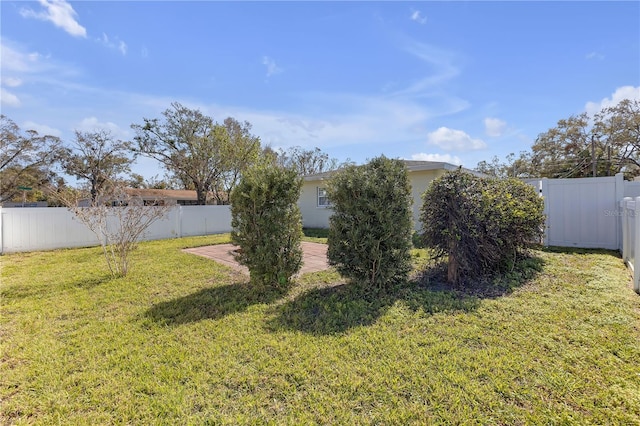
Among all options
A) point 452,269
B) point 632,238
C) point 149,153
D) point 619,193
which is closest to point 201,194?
A: point 149,153

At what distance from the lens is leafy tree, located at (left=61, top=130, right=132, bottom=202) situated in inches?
901

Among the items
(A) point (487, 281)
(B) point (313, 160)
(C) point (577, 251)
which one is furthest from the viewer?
(B) point (313, 160)

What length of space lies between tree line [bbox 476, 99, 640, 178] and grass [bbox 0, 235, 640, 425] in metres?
20.9

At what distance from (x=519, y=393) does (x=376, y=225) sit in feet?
8.33

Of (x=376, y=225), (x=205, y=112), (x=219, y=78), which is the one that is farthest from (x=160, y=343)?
(x=205, y=112)

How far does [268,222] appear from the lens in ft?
15.3

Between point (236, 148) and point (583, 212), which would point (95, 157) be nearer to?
point (236, 148)

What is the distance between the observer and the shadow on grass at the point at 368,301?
362 cm

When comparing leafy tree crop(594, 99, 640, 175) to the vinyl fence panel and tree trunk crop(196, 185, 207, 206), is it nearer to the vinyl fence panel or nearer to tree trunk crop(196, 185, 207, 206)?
the vinyl fence panel

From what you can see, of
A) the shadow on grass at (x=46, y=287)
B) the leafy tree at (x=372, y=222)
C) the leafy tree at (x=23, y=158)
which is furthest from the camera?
the leafy tree at (x=23, y=158)

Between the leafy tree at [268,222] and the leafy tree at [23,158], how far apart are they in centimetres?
2660

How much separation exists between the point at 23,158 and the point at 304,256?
2846 centimetres

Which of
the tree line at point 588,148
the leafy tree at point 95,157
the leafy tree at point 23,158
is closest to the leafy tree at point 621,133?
the tree line at point 588,148

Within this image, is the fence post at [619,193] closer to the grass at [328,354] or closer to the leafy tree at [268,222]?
the grass at [328,354]
